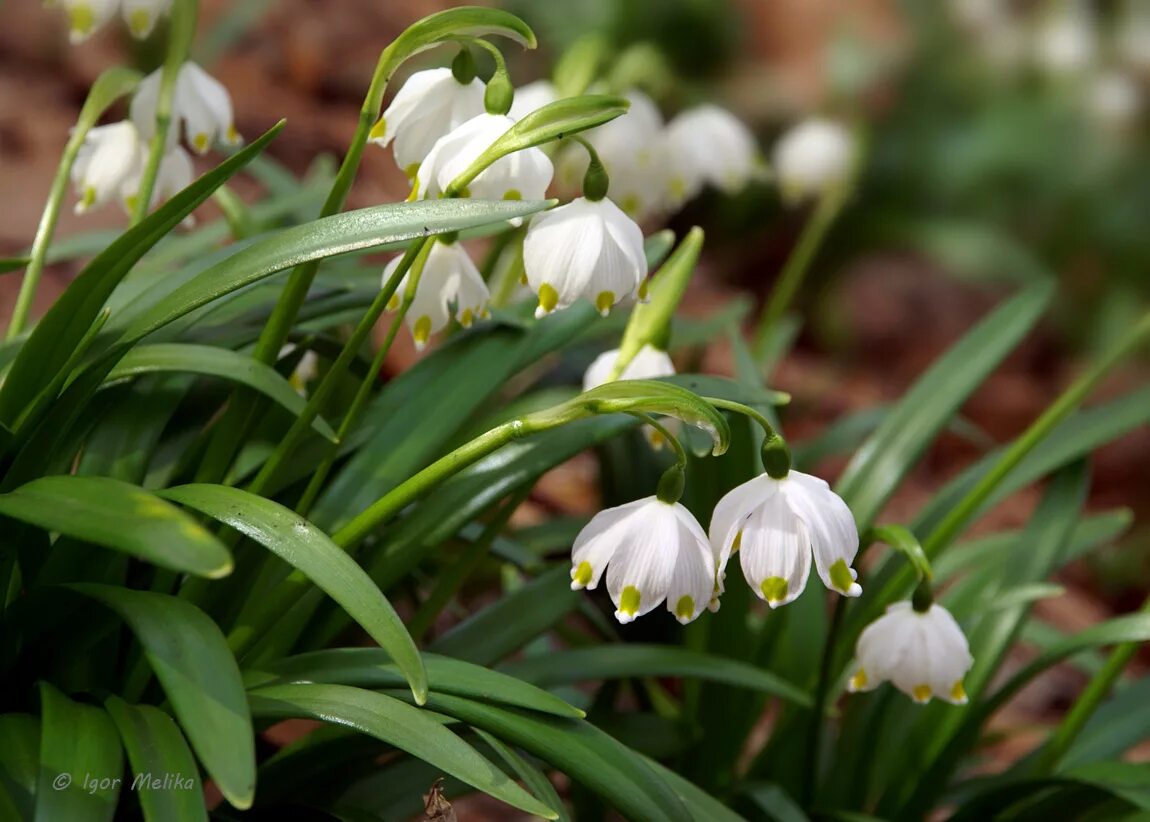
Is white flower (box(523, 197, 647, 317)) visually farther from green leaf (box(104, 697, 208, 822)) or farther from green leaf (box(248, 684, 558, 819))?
green leaf (box(104, 697, 208, 822))

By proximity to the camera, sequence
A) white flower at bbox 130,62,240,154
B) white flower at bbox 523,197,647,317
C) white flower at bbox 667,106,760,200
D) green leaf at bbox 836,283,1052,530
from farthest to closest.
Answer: white flower at bbox 667,106,760,200 → green leaf at bbox 836,283,1052,530 → white flower at bbox 130,62,240,154 → white flower at bbox 523,197,647,317

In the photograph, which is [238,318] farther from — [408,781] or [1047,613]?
[1047,613]

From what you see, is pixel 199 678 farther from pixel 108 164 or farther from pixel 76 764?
pixel 108 164

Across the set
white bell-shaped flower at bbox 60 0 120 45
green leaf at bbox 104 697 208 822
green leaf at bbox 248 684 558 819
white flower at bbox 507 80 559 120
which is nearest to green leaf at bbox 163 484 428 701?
green leaf at bbox 248 684 558 819

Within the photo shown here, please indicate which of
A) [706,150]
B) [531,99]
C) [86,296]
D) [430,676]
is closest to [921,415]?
[706,150]

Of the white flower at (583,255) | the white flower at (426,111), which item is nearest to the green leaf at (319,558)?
the white flower at (583,255)
